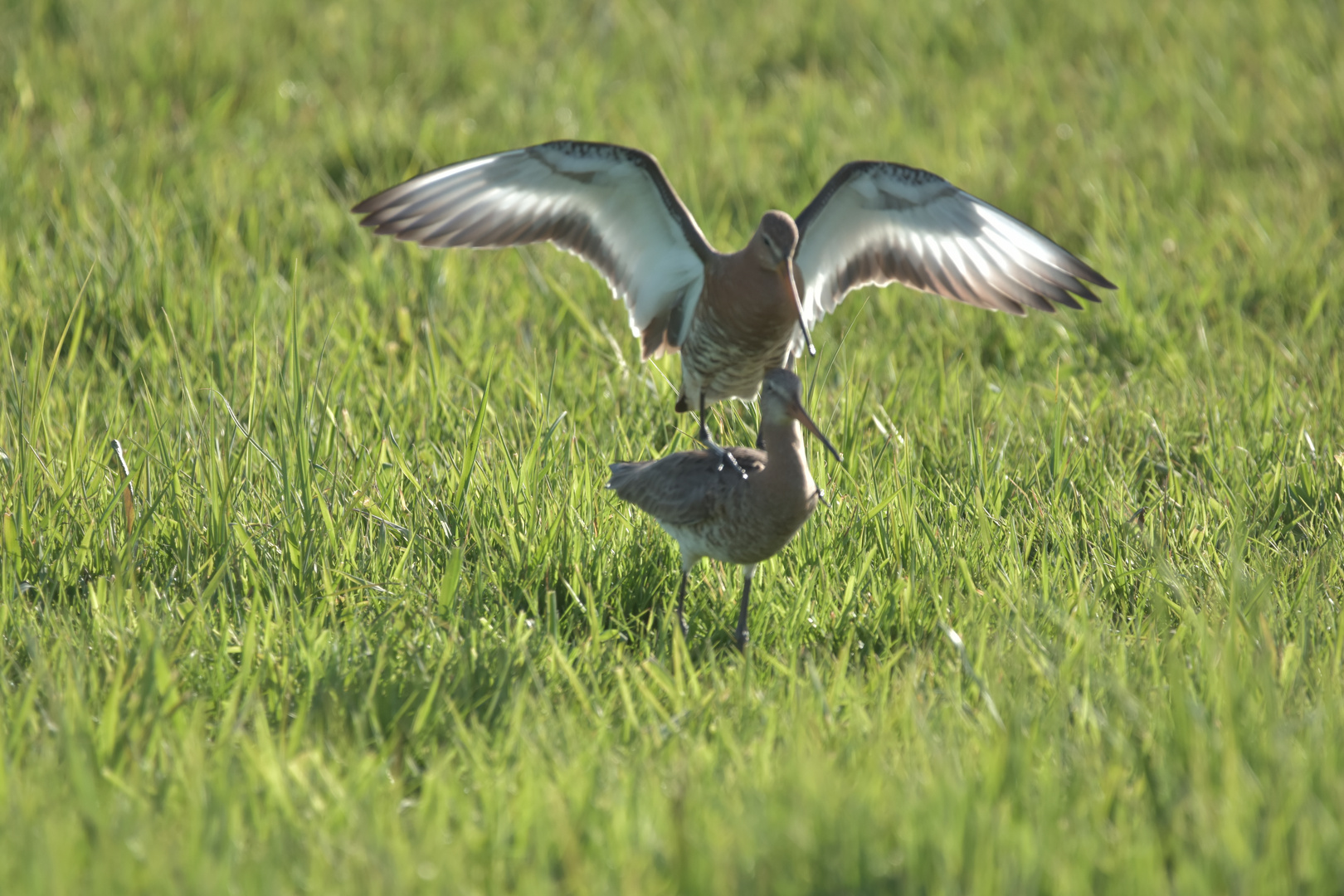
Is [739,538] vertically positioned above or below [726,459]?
below

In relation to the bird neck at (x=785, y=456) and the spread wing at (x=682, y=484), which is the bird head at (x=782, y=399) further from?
the spread wing at (x=682, y=484)

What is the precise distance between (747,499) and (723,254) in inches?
60.6

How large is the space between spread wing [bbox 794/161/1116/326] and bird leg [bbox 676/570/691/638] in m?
1.63

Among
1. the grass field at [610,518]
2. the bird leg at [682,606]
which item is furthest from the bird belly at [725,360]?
the bird leg at [682,606]

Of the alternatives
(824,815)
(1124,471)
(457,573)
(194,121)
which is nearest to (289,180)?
(194,121)

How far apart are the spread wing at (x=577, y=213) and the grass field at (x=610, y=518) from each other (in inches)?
19.8

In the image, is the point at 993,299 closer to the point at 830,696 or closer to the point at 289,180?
the point at 830,696

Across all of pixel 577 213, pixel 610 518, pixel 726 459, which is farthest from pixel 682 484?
pixel 577 213

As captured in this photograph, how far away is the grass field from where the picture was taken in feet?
8.93

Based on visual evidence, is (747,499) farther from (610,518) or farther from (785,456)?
(610,518)

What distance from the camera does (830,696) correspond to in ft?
11.3

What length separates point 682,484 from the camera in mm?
4168

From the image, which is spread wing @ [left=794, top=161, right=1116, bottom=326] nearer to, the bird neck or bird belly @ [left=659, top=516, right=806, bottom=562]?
the bird neck

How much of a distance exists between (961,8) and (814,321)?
5.93 meters
